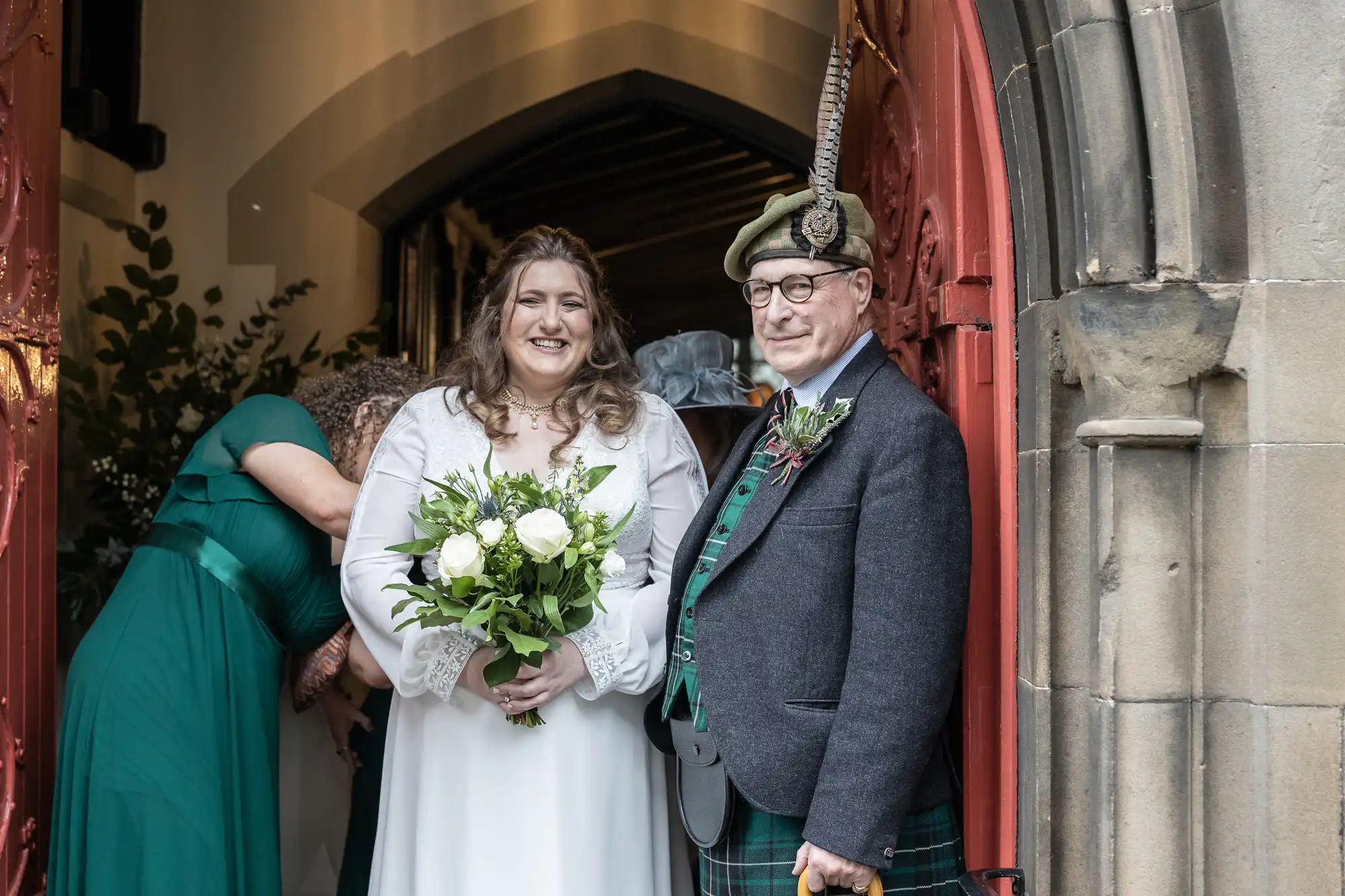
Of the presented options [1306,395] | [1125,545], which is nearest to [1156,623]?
[1125,545]

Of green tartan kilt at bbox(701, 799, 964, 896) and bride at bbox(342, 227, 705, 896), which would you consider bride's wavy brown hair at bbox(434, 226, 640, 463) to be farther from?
green tartan kilt at bbox(701, 799, 964, 896)

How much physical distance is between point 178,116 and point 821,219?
436cm

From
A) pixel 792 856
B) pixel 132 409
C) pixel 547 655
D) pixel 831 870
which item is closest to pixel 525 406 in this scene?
pixel 547 655

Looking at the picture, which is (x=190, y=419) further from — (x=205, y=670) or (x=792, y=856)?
(x=792, y=856)

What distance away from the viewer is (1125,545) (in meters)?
1.92

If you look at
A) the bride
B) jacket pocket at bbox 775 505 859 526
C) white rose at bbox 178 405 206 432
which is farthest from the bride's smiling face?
white rose at bbox 178 405 206 432

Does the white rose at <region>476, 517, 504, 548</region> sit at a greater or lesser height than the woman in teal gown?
greater

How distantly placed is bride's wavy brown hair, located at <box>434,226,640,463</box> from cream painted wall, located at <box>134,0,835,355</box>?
10.1ft

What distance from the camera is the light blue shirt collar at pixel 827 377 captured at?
7.78 ft

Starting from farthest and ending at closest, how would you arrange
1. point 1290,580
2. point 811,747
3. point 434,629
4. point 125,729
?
1. point 125,729
2. point 434,629
3. point 811,747
4. point 1290,580

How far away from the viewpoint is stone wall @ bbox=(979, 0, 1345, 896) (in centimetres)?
189

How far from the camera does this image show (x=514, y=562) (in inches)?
91.2

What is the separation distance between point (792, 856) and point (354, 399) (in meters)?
1.85

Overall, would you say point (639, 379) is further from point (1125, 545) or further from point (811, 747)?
point (1125, 545)
